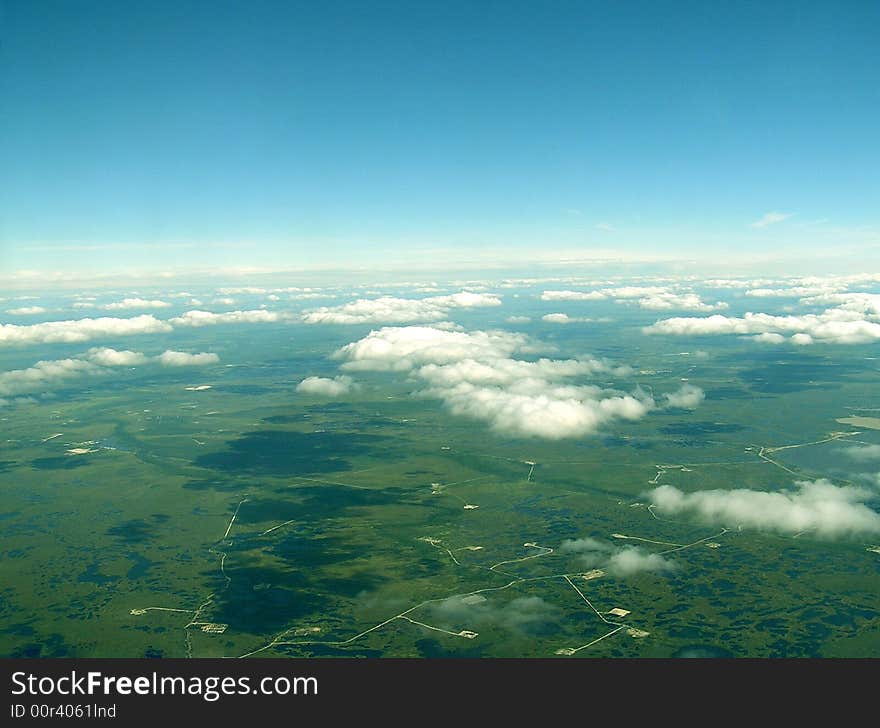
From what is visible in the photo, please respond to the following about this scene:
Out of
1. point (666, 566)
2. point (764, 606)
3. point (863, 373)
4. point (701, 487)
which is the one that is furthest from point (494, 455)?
point (863, 373)

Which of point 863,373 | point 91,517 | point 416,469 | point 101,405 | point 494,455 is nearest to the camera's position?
point 91,517

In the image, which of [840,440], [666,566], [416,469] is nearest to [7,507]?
[416,469]

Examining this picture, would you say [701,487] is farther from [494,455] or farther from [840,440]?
[840,440]

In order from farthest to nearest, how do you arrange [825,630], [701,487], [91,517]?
1. [701,487]
2. [91,517]
3. [825,630]

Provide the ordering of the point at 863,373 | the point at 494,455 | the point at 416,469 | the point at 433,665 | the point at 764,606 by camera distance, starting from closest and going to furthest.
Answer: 1. the point at 433,665
2. the point at 764,606
3. the point at 416,469
4. the point at 494,455
5. the point at 863,373

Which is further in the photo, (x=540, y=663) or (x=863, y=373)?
(x=863, y=373)

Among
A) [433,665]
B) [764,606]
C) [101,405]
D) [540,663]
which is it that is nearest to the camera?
[433,665]

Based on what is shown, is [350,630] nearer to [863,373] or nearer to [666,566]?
[666,566]

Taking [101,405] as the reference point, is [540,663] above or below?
above

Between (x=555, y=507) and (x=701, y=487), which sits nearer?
(x=555, y=507)
